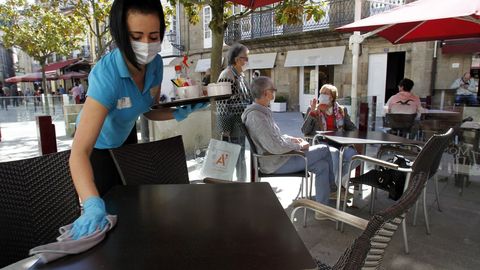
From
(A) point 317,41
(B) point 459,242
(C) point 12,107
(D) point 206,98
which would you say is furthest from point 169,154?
(A) point 317,41

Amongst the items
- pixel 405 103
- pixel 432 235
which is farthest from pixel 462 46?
pixel 432 235

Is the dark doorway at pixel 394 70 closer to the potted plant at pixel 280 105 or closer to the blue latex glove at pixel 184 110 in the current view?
the potted plant at pixel 280 105

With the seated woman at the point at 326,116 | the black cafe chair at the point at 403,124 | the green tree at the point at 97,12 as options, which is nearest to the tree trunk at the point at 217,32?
the seated woman at the point at 326,116

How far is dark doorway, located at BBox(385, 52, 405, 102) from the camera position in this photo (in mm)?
12812

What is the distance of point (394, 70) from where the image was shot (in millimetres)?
13125

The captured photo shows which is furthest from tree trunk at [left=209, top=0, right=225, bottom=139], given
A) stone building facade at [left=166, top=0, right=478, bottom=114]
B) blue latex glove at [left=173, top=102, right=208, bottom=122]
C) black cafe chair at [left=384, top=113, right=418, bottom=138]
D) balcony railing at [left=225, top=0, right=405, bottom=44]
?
balcony railing at [left=225, top=0, right=405, bottom=44]

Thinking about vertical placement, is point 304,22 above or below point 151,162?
above

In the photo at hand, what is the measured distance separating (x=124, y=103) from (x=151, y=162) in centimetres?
56

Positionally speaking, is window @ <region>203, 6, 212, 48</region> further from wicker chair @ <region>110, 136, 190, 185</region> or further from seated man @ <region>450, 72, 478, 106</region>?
wicker chair @ <region>110, 136, 190, 185</region>

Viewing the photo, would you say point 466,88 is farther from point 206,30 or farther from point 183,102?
point 206,30

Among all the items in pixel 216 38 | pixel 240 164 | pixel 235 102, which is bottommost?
pixel 240 164

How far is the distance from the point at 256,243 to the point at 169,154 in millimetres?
1247

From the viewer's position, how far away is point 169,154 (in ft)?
7.32

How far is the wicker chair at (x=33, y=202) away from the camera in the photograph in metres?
1.46
